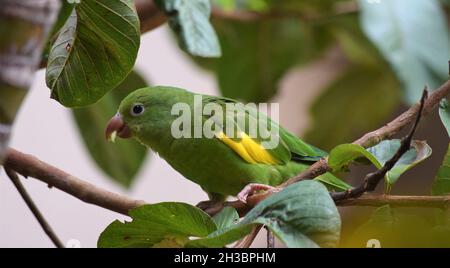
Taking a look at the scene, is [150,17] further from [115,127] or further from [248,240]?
[248,240]

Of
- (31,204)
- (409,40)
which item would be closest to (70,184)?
(31,204)

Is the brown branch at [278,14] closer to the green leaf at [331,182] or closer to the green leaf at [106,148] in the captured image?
the green leaf at [106,148]

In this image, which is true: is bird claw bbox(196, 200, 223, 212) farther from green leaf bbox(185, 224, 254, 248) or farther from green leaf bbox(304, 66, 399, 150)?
green leaf bbox(304, 66, 399, 150)

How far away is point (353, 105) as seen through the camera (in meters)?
2.18

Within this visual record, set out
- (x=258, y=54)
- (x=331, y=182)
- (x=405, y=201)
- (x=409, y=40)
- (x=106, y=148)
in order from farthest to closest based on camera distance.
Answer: (x=258, y=54), (x=106, y=148), (x=409, y=40), (x=331, y=182), (x=405, y=201)

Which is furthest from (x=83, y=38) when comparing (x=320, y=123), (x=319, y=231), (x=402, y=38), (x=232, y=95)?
(x=320, y=123)

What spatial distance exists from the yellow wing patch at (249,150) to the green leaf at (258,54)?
69 centimetres

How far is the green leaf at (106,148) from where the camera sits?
1456 mm

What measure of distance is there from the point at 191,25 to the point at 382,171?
41cm

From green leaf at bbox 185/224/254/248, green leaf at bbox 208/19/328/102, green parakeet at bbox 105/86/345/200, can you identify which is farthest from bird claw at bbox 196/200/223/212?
green leaf at bbox 208/19/328/102

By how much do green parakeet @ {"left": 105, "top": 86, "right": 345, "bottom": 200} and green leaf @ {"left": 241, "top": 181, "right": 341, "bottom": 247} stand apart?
462 millimetres

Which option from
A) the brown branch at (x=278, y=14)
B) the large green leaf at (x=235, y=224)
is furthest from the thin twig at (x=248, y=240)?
the brown branch at (x=278, y=14)

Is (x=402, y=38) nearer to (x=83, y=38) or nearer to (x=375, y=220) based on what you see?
(x=375, y=220)

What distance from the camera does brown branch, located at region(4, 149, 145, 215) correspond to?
3.06 feet
